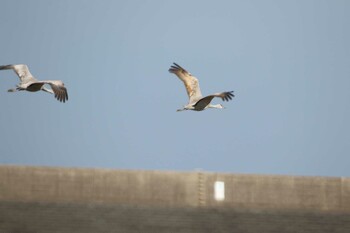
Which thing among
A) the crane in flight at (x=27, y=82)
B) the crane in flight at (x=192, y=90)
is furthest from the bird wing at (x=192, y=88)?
the crane in flight at (x=27, y=82)

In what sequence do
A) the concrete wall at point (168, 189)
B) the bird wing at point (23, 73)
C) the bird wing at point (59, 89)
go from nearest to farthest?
the bird wing at point (59, 89) → the bird wing at point (23, 73) → the concrete wall at point (168, 189)

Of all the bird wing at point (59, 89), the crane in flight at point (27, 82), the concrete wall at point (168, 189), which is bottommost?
the concrete wall at point (168, 189)

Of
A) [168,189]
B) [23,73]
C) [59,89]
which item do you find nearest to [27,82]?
[23,73]

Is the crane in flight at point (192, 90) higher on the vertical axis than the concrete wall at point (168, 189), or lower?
higher

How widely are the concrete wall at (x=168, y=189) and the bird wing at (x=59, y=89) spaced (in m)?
7.17

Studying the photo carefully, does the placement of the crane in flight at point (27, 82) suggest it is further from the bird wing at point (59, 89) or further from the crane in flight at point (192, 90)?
the crane in flight at point (192, 90)

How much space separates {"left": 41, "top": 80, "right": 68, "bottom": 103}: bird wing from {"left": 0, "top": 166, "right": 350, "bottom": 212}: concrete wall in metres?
7.17

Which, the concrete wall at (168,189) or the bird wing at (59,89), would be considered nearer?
the bird wing at (59,89)

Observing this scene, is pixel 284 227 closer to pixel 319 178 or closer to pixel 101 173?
pixel 319 178

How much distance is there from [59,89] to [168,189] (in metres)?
9.62

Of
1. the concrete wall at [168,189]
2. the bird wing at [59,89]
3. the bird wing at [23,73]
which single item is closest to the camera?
the bird wing at [59,89]

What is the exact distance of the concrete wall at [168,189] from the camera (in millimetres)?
69375

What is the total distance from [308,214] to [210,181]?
17.3ft

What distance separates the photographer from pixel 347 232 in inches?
2810
